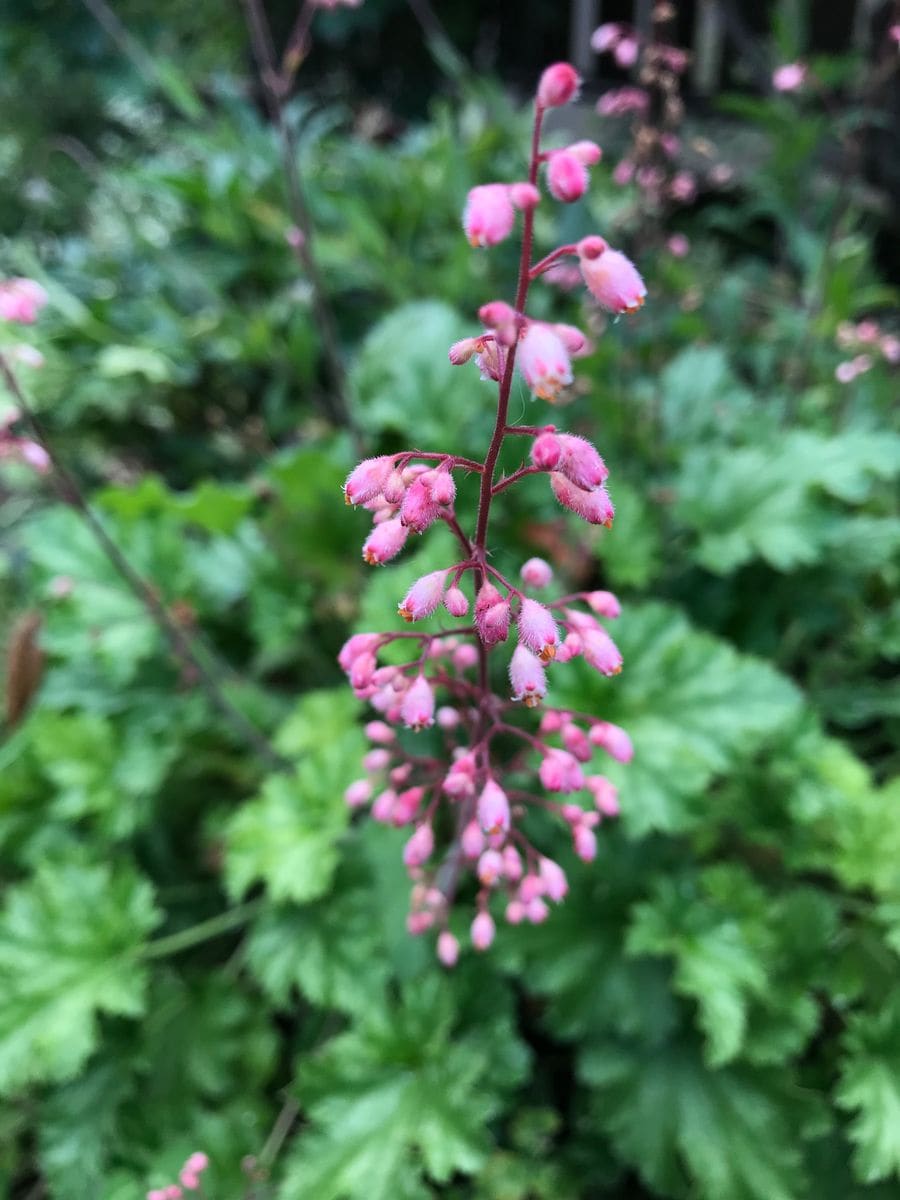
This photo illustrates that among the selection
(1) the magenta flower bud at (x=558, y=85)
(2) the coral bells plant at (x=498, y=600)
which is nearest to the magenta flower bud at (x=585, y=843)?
(2) the coral bells plant at (x=498, y=600)

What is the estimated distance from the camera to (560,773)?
1079mm

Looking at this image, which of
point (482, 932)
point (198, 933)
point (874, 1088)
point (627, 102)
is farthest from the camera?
point (627, 102)

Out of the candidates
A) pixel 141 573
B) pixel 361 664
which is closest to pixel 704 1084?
pixel 361 664

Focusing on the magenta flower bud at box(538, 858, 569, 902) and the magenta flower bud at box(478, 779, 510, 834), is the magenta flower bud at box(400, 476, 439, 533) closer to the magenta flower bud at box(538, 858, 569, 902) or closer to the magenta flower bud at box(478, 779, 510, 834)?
the magenta flower bud at box(478, 779, 510, 834)

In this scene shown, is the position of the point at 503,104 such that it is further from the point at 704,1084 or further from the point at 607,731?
the point at 704,1084

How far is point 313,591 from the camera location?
2430mm

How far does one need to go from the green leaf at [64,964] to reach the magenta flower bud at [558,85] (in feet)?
5.72

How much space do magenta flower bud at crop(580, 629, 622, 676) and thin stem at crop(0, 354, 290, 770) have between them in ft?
3.50

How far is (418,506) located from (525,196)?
30cm

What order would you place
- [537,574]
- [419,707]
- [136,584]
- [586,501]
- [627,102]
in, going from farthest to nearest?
1. [627,102]
2. [136,584]
3. [537,574]
4. [419,707]
5. [586,501]

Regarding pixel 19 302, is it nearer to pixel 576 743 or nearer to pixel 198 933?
pixel 576 743

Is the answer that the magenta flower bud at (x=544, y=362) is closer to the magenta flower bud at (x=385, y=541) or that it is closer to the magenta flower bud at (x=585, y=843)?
the magenta flower bud at (x=385, y=541)

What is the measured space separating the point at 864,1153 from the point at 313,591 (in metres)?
1.76

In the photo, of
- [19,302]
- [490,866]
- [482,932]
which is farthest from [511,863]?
[19,302]
